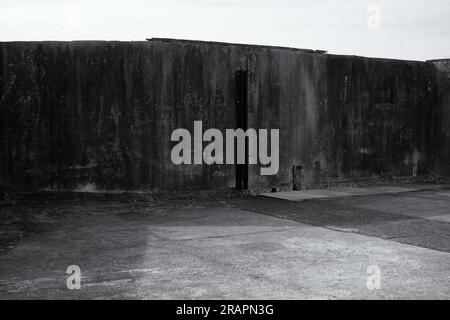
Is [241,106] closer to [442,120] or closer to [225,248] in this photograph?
[225,248]

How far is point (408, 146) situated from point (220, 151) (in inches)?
182

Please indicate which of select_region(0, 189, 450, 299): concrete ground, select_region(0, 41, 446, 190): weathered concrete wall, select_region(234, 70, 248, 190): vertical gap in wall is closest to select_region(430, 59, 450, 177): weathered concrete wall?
select_region(0, 41, 446, 190): weathered concrete wall

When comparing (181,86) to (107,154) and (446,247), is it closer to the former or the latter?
(107,154)

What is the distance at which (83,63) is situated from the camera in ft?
28.9

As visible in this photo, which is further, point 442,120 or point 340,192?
point 442,120

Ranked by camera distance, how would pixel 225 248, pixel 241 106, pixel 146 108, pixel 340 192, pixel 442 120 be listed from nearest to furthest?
pixel 225 248, pixel 146 108, pixel 241 106, pixel 340 192, pixel 442 120

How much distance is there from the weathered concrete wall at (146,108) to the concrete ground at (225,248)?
0.52m

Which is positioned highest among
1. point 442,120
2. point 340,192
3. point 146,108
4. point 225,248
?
point 146,108

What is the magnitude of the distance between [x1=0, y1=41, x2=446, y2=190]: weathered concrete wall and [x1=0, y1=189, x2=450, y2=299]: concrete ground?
521 millimetres

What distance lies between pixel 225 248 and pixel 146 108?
3985 millimetres

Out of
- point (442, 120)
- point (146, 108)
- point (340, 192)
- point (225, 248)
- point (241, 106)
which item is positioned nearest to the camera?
point (225, 248)

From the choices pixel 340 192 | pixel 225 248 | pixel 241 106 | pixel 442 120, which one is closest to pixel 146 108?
pixel 241 106

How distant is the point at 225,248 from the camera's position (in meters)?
5.73

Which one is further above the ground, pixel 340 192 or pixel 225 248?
pixel 340 192
